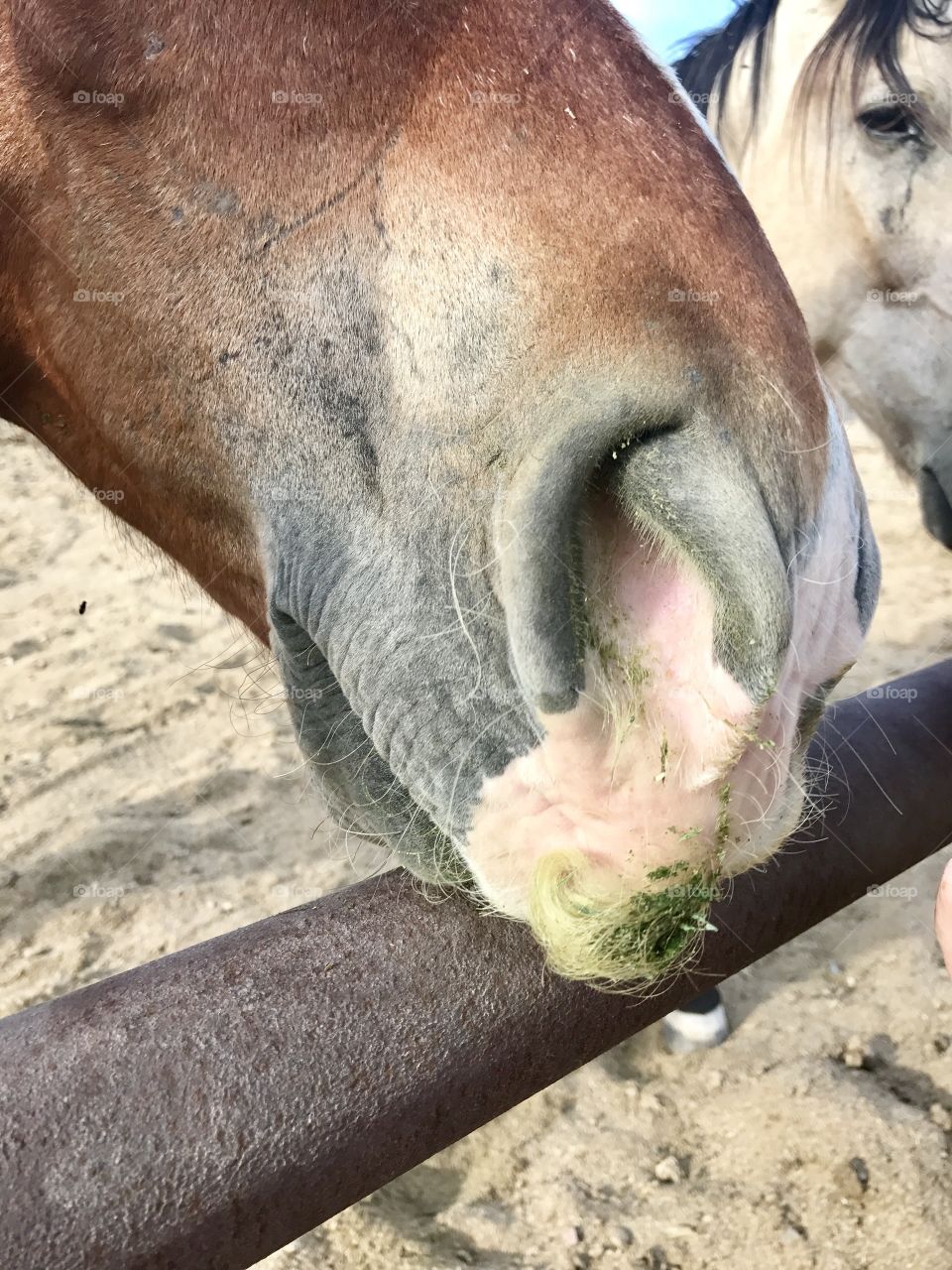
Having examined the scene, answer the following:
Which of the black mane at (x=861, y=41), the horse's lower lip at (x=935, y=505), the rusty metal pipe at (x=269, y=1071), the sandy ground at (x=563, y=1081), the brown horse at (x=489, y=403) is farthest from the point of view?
the horse's lower lip at (x=935, y=505)

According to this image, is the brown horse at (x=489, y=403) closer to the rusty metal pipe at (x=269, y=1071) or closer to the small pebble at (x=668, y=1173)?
the rusty metal pipe at (x=269, y=1071)

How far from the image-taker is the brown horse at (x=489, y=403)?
63 centimetres

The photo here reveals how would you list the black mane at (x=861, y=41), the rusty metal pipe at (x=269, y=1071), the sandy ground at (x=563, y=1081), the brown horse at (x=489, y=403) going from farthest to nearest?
the black mane at (x=861, y=41) → the sandy ground at (x=563, y=1081) → the brown horse at (x=489, y=403) → the rusty metal pipe at (x=269, y=1071)

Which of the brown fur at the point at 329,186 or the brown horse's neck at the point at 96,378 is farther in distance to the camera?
the brown horse's neck at the point at 96,378

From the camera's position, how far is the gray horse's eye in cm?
204

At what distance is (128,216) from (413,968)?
25.5 inches

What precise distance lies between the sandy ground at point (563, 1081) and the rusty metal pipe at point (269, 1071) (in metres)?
0.48

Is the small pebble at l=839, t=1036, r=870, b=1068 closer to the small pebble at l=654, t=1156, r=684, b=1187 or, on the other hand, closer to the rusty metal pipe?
the small pebble at l=654, t=1156, r=684, b=1187

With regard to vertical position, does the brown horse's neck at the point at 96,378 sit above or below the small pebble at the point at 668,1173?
above

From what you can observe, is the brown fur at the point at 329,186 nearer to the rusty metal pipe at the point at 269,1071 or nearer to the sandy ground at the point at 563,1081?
the rusty metal pipe at the point at 269,1071

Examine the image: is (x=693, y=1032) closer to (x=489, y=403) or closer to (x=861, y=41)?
(x=489, y=403)

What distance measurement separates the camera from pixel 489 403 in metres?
0.67

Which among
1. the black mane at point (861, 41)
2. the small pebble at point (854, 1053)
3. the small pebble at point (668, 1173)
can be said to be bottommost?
the small pebble at point (854, 1053)

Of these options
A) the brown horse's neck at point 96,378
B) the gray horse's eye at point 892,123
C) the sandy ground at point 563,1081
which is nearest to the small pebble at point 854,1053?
the sandy ground at point 563,1081
